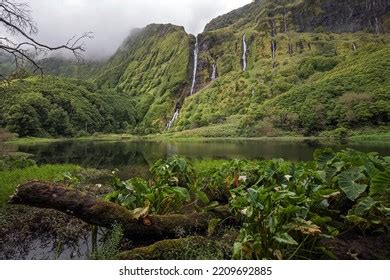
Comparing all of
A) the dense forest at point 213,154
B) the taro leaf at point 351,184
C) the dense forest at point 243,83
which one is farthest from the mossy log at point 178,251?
the dense forest at point 243,83

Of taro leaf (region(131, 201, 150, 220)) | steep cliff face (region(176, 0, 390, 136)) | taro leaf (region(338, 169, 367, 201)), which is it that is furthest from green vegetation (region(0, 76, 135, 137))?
steep cliff face (region(176, 0, 390, 136))

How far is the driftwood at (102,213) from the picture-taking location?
553 centimetres

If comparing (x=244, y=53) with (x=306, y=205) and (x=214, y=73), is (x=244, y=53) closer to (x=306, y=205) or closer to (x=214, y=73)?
(x=214, y=73)

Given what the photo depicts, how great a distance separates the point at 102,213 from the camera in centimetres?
593

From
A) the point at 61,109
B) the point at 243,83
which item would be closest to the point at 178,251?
the point at 61,109

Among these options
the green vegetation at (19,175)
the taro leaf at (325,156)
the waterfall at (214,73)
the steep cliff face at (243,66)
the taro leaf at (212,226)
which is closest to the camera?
the taro leaf at (212,226)

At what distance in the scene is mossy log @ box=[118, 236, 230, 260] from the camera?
498 cm

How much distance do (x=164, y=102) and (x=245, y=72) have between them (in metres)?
37.2

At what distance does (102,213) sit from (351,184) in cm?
378

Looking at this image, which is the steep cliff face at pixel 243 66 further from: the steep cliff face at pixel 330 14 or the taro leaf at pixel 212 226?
the taro leaf at pixel 212 226

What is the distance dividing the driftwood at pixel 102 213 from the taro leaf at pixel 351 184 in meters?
2.62
